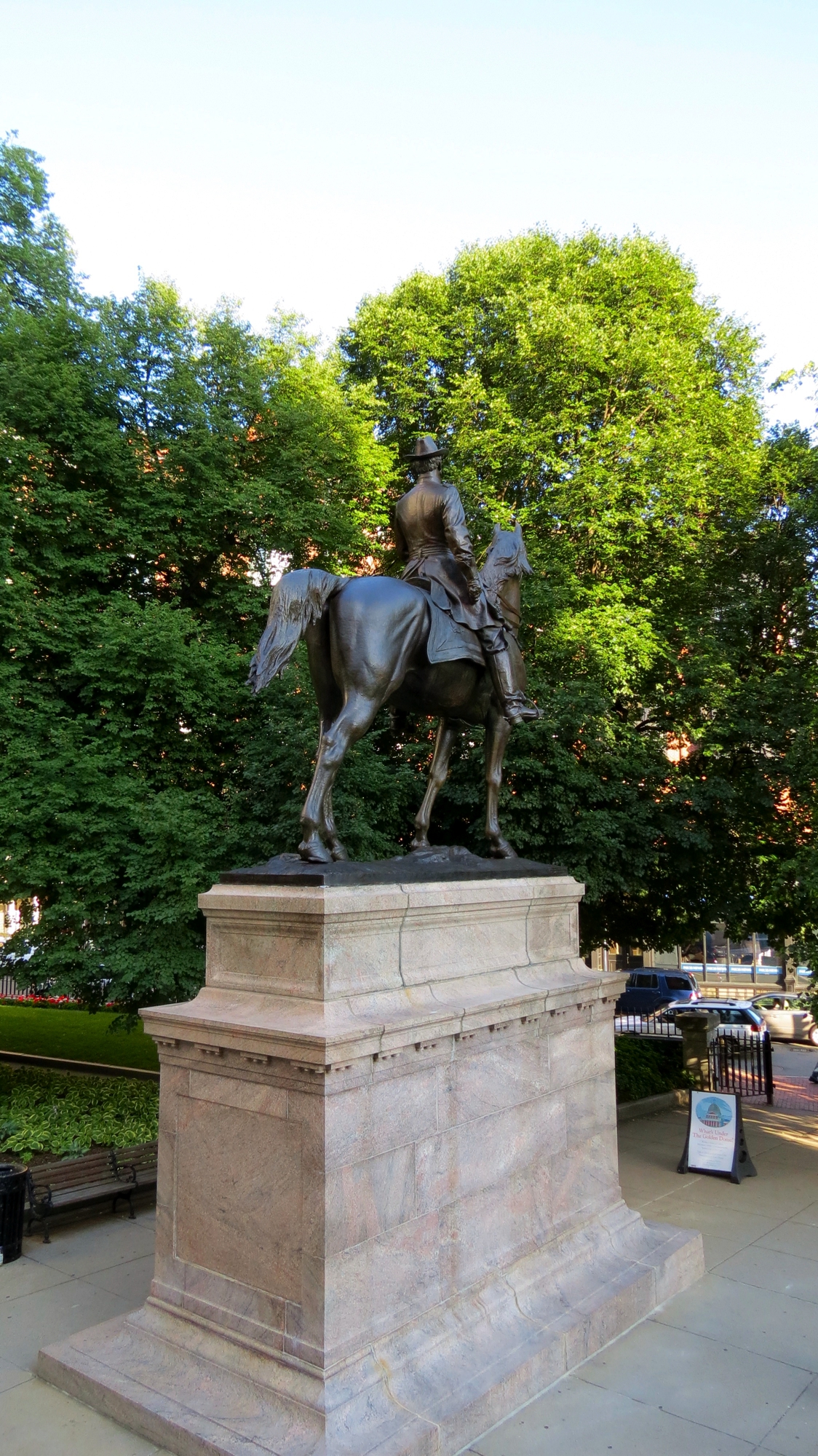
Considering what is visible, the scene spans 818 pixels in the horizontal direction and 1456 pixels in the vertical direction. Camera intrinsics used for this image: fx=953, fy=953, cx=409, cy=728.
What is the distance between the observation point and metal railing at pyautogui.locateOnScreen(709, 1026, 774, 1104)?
1848 cm

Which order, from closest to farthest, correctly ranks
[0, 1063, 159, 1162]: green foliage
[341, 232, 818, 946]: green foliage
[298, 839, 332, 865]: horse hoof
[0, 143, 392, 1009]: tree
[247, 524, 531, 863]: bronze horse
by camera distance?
[298, 839, 332, 865]: horse hoof
[247, 524, 531, 863]: bronze horse
[0, 1063, 159, 1162]: green foliage
[0, 143, 392, 1009]: tree
[341, 232, 818, 946]: green foliage

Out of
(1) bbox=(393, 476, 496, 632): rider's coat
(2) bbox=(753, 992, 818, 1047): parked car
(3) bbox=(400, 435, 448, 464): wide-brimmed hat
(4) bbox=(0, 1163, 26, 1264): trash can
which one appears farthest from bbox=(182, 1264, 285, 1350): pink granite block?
(2) bbox=(753, 992, 818, 1047): parked car

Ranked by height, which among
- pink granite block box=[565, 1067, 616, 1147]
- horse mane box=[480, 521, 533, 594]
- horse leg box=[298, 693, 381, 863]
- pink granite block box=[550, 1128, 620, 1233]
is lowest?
pink granite block box=[550, 1128, 620, 1233]

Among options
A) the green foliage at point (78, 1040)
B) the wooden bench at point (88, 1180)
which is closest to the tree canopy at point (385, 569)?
the wooden bench at point (88, 1180)

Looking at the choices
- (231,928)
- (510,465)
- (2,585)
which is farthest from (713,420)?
(231,928)

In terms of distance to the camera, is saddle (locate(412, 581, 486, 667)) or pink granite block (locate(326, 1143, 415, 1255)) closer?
pink granite block (locate(326, 1143, 415, 1255))

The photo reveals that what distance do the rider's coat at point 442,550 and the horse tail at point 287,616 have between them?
114 cm

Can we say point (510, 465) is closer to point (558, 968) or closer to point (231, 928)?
point (558, 968)

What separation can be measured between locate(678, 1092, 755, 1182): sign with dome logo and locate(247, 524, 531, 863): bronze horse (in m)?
6.16

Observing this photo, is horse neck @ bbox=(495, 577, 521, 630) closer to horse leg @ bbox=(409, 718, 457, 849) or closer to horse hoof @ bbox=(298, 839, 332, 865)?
horse leg @ bbox=(409, 718, 457, 849)

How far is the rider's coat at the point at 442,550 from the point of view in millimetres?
8188

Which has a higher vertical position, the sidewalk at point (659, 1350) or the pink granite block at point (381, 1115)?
the pink granite block at point (381, 1115)

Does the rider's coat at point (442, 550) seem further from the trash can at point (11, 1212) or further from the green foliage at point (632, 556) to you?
the trash can at point (11, 1212)

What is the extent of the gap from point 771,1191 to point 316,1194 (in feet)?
28.8
